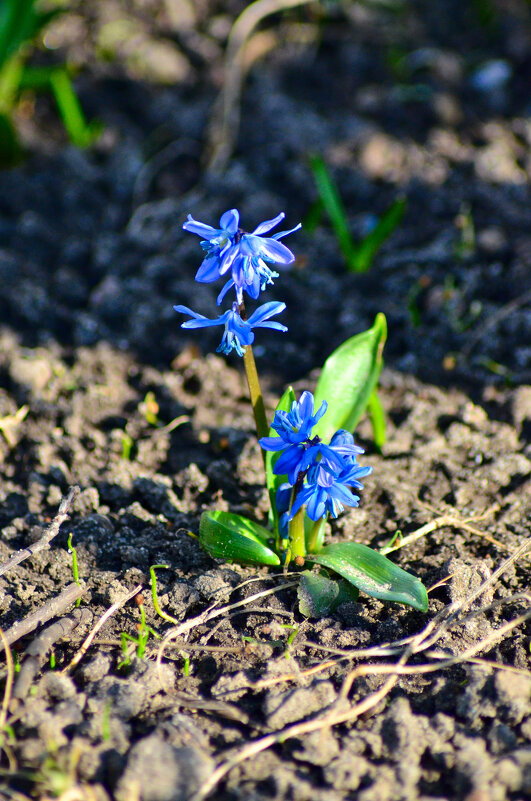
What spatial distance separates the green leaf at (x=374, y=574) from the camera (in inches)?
82.9

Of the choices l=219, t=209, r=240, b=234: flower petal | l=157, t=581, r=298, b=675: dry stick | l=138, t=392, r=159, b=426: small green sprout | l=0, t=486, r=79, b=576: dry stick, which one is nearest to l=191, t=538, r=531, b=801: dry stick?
l=157, t=581, r=298, b=675: dry stick

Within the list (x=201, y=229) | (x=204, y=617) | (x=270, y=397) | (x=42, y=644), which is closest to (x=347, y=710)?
(x=204, y=617)

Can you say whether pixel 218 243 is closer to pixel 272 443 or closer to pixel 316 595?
pixel 272 443

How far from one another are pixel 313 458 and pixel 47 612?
925 mm

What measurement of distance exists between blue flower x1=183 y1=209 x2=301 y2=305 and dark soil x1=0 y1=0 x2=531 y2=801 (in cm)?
95

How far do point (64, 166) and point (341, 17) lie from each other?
6.94 feet

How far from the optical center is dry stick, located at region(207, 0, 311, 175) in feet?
13.8

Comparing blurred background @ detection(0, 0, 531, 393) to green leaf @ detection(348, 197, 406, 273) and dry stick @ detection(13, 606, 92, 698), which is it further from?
dry stick @ detection(13, 606, 92, 698)

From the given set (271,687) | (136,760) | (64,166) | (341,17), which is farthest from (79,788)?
(341,17)

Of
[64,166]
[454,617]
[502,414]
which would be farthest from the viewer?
[64,166]

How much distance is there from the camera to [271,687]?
2.01 metres

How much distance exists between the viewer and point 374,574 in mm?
2197

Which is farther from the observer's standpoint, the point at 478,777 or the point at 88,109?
the point at 88,109

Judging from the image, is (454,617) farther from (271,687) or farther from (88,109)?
(88,109)
